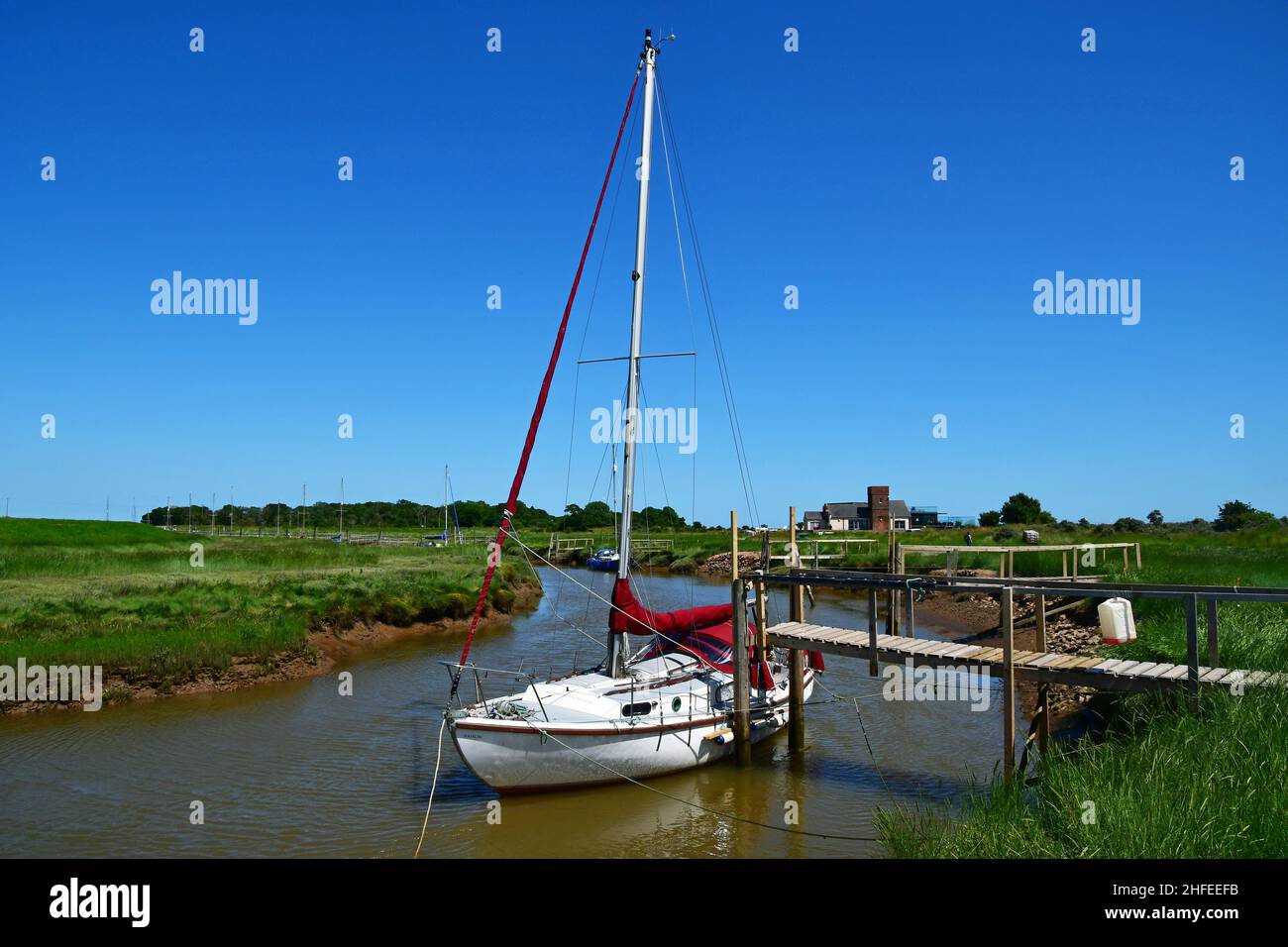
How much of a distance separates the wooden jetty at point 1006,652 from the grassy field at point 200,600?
47.9ft

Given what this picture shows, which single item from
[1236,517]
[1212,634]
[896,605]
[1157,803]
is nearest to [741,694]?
[1212,634]

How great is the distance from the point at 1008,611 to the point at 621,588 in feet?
22.5

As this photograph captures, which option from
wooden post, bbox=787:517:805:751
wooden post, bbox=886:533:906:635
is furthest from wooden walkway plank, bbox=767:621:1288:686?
wooden post, bbox=886:533:906:635

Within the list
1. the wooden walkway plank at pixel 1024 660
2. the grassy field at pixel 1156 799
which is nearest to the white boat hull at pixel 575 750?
the wooden walkway plank at pixel 1024 660

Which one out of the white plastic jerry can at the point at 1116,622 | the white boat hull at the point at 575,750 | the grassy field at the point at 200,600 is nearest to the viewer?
the white plastic jerry can at the point at 1116,622

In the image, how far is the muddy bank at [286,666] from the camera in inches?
791

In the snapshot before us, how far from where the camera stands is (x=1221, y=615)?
1708 centimetres

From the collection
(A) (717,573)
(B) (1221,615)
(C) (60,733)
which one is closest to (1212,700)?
(B) (1221,615)

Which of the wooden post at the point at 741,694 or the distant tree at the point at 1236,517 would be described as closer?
the wooden post at the point at 741,694

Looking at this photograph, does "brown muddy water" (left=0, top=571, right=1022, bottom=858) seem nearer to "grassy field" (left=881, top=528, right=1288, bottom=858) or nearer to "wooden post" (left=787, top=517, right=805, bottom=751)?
"wooden post" (left=787, top=517, right=805, bottom=751)

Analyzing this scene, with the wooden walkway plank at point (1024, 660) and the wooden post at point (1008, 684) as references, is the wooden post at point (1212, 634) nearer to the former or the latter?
the wooden walkway plank at point (1024, 660)

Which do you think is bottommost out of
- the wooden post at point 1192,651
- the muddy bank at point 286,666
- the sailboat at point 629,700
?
the muddy bank at point 286,666

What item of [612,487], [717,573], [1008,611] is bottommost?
[717,573]
